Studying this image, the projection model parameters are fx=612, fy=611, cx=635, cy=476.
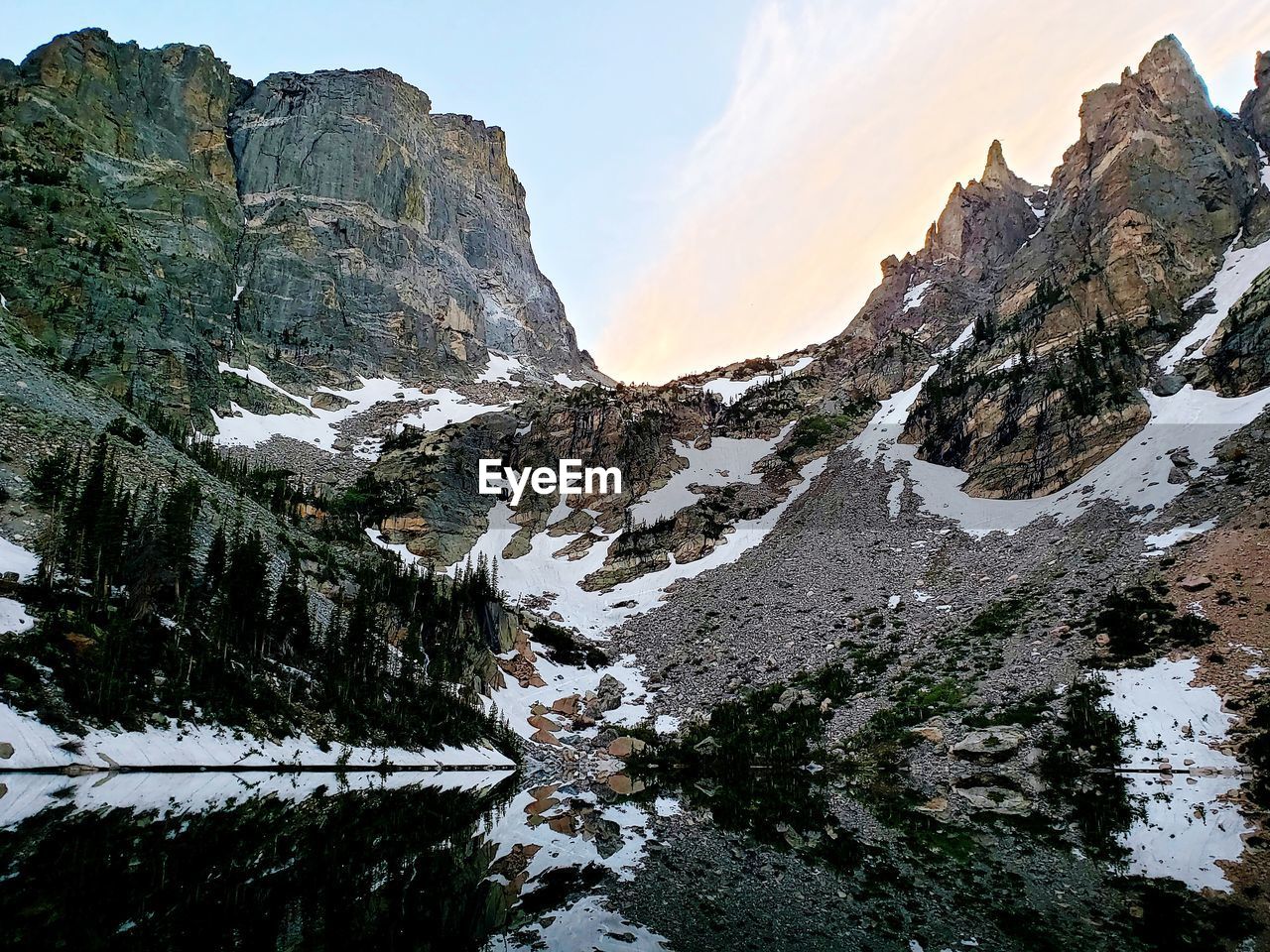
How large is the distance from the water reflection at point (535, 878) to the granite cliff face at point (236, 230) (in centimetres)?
8792

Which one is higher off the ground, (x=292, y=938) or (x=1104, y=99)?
(x=1104, y=99)

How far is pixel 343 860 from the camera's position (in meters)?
14.3

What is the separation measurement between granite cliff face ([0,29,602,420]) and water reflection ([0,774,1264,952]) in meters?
87.9

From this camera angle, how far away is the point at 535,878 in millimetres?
16125

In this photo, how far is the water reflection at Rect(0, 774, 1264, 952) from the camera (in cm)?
1009

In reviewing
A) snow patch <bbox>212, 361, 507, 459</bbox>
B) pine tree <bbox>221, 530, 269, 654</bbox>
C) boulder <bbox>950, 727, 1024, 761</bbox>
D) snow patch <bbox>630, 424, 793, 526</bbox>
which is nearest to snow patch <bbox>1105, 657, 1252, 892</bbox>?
boulder <bbox>950, 727, 1024, 761</bbox>

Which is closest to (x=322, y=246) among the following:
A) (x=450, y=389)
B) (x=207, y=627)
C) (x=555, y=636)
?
(x=450, y=389)

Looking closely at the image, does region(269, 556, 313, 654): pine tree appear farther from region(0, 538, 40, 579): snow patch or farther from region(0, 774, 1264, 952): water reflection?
region(0, 774, 1264, 952): water reflection

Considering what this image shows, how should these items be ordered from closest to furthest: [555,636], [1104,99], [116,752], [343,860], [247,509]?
[343,860] → [116,752] → [247,509] → [555,636] → [1104,99]

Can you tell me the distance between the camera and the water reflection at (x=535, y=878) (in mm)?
10086

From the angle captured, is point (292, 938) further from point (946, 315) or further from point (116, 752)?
point (946, 315)

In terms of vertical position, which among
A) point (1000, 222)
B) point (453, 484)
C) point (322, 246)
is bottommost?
point (453, 484)

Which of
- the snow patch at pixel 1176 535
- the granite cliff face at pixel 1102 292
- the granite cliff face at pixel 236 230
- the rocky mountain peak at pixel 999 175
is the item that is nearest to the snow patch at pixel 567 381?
the granite cliff face at pixel 236 230

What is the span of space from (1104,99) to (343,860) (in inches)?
6175
